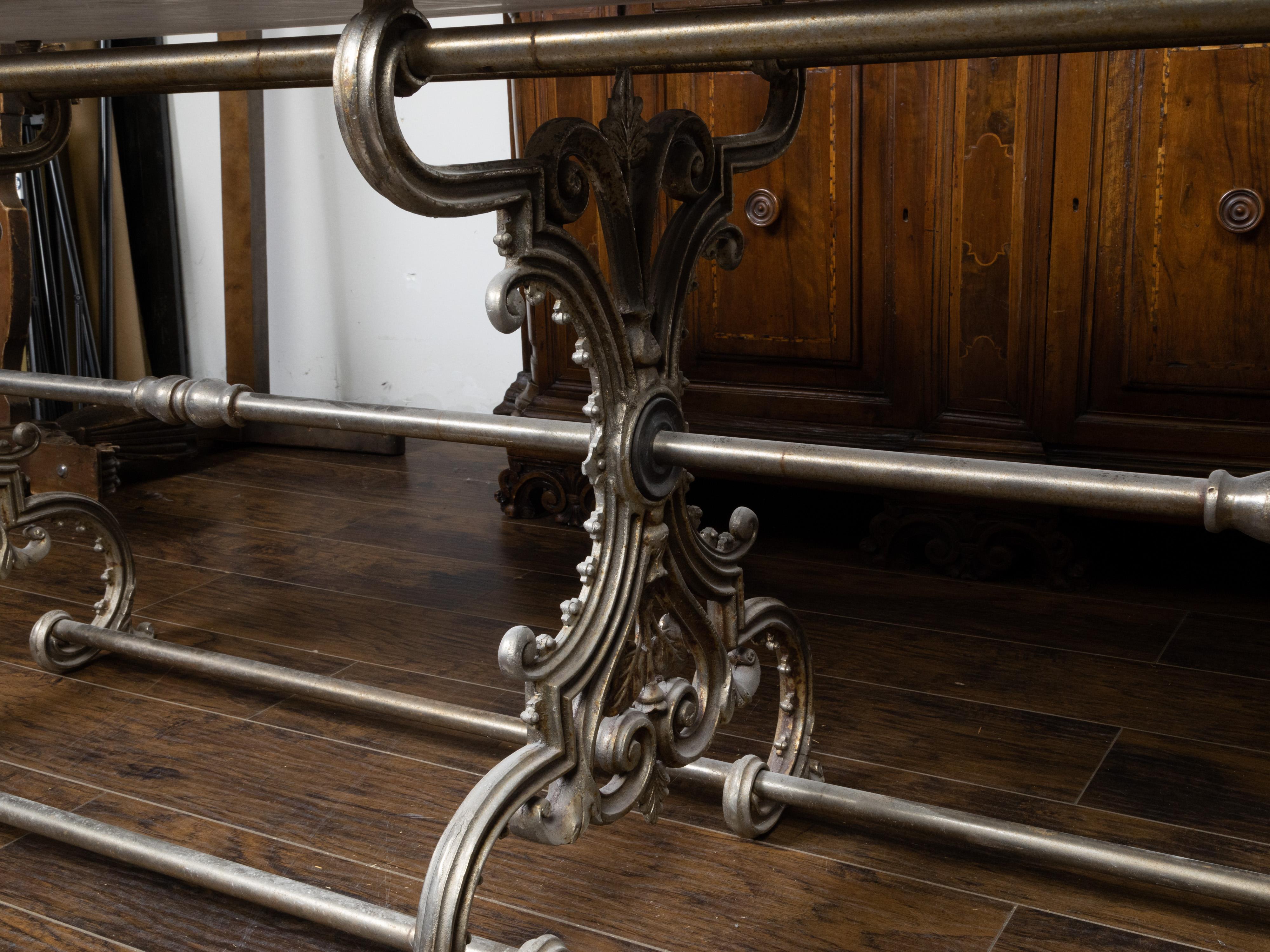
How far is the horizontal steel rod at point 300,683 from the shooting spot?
1.41 m

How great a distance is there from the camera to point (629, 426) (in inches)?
40.6

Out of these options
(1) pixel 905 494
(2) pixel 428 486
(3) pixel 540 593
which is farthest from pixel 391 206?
(1) pixel 905 494

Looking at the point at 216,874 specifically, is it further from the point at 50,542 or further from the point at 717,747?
the point at 50,542

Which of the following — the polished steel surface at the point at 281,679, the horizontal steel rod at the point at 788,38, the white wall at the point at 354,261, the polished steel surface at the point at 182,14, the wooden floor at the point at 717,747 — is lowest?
the wooden floor at the point at 717,747

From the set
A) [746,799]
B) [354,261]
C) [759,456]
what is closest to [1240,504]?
[759,456]

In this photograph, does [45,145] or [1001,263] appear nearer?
[45,145]

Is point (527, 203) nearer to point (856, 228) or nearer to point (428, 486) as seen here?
point (856, 228)

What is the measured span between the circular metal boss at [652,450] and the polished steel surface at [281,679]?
392 millimetres

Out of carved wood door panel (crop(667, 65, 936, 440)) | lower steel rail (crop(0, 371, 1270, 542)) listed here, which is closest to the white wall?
carved wood door panel (crop(667, 65, 936, 440))

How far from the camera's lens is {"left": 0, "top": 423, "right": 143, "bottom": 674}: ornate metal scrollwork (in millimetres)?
1610

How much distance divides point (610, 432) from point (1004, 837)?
0.51 m

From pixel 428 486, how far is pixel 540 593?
2.35 feet

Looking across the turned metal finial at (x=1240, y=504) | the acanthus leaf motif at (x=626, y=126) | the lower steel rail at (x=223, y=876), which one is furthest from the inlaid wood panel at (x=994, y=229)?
the lower steel rail at (x=223, y=876)

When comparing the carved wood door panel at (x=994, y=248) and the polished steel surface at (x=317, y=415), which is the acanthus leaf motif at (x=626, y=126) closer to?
the polished steel surface at (x=317, y=415)
